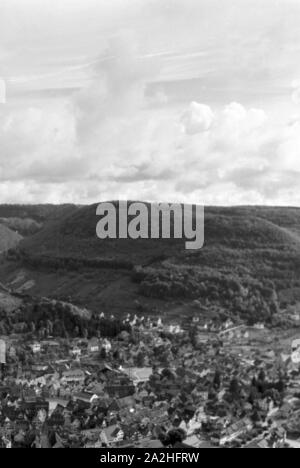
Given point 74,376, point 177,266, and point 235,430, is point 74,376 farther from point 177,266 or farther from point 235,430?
point 177,266

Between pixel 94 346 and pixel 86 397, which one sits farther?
pixel 94 346

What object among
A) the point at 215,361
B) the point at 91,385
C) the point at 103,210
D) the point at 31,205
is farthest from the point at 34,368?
the point at 31,205

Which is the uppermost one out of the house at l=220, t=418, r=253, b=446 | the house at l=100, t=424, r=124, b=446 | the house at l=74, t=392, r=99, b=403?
the house at l=74, t=392, r=99, b=403

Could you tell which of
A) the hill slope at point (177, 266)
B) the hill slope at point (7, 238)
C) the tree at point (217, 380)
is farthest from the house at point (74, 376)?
the hill slope at point (7, 238)

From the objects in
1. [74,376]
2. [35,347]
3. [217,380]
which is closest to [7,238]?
[35,347]

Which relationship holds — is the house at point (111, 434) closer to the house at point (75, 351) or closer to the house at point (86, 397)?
the house at point (86, 397)

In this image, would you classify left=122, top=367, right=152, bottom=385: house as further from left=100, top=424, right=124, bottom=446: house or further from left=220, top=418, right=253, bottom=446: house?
left=220, top=418, right=253, bottom=446: house

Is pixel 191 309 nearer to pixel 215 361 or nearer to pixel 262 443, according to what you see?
pixel 215 361

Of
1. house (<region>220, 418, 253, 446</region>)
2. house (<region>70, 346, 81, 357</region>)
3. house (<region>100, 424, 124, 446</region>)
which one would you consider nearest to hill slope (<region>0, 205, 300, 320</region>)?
house (<region>70, 346, 81, 357</region>)
